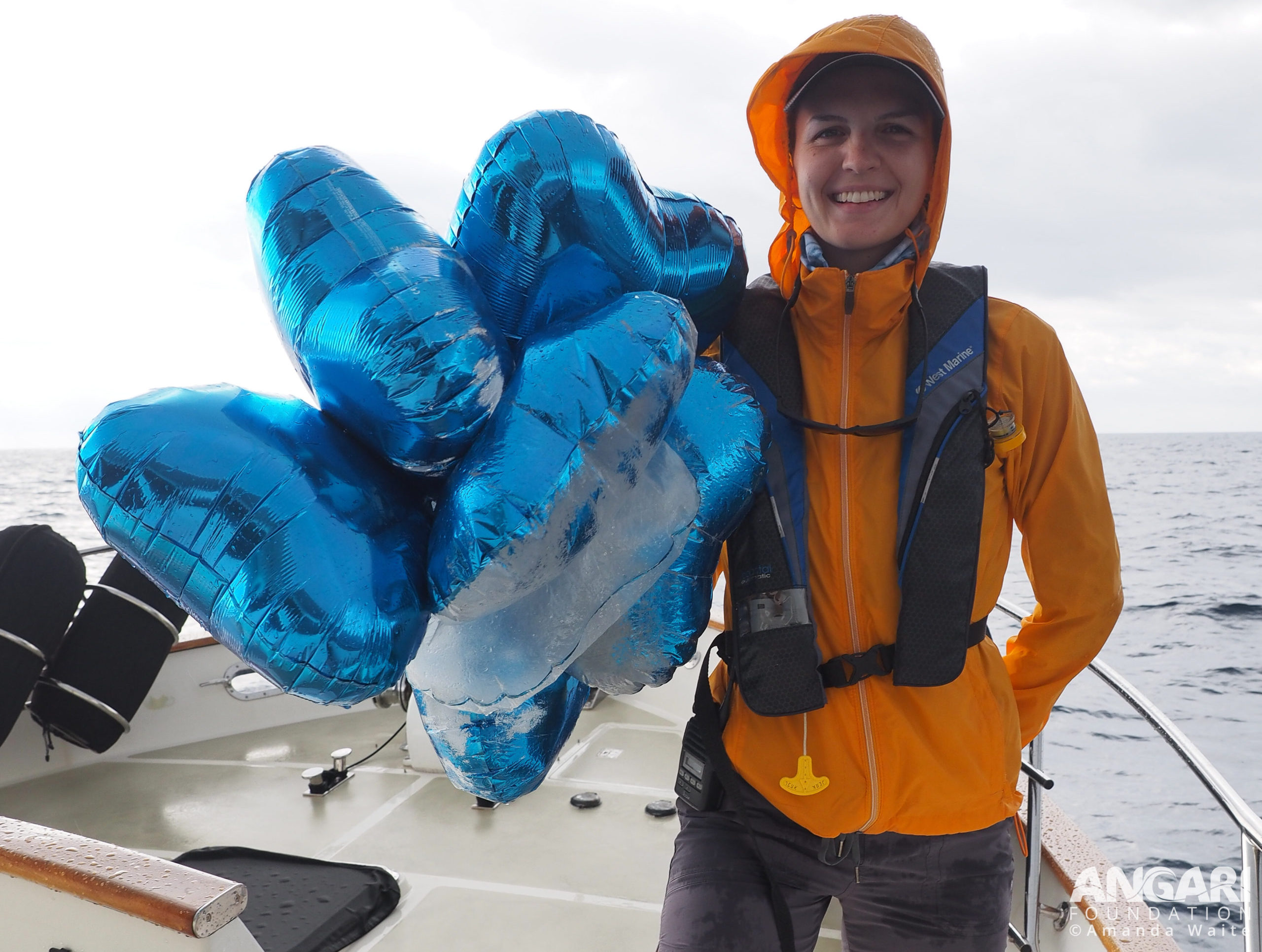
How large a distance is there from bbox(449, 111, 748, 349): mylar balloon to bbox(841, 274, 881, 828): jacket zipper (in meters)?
0.32

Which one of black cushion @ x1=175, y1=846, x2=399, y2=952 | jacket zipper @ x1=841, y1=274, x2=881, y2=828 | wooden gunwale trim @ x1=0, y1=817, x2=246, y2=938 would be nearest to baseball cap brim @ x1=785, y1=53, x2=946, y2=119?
jacket zipper @ x1=841, y1=274, x2=881, y2=828

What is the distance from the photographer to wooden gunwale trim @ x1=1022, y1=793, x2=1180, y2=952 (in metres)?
1.61

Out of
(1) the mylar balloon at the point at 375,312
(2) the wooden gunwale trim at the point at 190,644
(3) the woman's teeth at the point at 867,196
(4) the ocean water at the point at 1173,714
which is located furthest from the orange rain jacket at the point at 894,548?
(2) the wooden gunwale trim at the point at 190,644

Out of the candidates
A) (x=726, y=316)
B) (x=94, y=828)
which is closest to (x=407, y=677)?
(x=726, y=316)

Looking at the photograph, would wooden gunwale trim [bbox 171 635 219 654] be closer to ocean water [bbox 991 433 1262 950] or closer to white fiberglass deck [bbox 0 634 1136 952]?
white fiberglass deck [bbox 0 634 1136 952]

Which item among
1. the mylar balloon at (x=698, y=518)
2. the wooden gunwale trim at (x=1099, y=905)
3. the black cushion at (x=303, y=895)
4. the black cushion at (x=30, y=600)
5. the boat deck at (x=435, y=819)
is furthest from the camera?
the black cushion at (x=30, y=600)

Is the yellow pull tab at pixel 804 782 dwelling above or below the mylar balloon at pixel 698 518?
below

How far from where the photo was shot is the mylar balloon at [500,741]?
1088 mm

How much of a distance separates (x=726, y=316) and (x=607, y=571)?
507mm

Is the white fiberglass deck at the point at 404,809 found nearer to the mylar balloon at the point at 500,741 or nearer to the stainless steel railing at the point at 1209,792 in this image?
the stainless steel railing at the point at 1209,792

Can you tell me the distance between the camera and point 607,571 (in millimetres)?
969

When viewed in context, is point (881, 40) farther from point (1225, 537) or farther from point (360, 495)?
point (1225, 537)

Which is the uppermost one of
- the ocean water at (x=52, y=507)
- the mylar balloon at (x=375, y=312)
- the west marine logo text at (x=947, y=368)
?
the mylar balloon at (x=375, y=312)

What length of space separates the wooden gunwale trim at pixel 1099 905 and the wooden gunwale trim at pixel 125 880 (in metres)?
1.61
